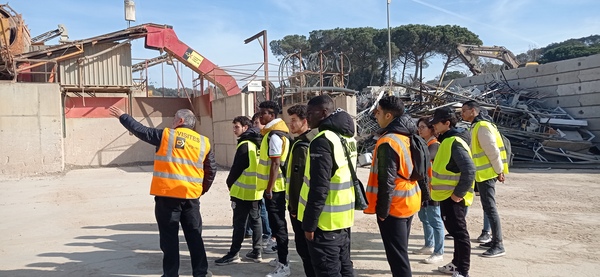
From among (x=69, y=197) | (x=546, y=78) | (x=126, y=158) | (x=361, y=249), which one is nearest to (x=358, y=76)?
(x=546, y=78)

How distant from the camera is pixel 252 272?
181 inches

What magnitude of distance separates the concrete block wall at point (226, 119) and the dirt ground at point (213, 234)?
3.72 metres

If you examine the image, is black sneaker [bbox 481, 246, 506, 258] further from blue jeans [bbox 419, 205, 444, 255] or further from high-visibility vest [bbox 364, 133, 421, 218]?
high-visibility vest [bbox 364, 133, 421, 218]

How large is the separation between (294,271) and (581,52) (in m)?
44.9

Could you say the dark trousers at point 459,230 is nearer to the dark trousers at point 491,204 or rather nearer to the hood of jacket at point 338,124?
the dark trousers at point 491,204

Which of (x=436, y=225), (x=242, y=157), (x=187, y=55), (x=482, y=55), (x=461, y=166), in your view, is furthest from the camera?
(x=482, y=55)

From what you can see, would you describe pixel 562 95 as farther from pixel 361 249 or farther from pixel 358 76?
pixel 358 76

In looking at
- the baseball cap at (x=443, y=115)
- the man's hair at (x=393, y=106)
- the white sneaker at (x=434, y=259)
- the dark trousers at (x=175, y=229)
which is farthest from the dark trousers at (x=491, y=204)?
the dark trousers at (x=175, y=229)

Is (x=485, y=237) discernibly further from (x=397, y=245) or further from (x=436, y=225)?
(x=397, y=245)

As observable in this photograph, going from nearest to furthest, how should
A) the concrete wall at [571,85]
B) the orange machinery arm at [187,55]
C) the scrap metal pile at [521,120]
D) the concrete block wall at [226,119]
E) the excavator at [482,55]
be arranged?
the concrete block wall at [226,119] < the scrap metal pile at [521,120] < the concrete wall at [571,85] < the orange machinery arm at [187,55] < the excavator at [482,55]

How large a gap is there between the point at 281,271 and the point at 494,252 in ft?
8.00

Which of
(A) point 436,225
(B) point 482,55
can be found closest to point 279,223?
(A) point 436,225

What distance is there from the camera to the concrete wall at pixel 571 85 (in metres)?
14.6

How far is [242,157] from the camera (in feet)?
16.0
